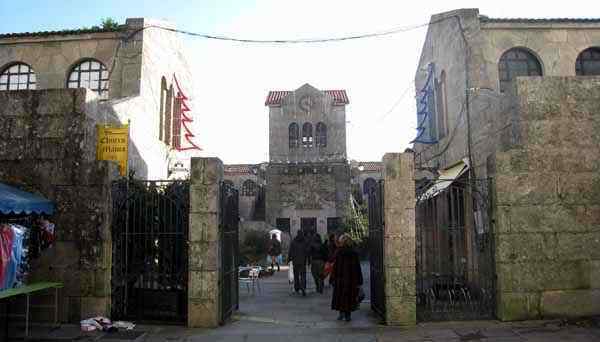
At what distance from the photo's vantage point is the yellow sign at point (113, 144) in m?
9.69

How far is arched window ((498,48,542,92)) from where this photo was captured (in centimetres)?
1400

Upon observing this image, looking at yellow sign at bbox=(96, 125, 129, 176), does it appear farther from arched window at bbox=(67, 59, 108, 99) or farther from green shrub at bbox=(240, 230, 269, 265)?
green shrub at bbox=(240, 230, 269, 265)

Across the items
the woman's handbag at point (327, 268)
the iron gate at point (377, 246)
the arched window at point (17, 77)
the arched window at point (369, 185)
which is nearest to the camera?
the iron gate at point (377, 246)

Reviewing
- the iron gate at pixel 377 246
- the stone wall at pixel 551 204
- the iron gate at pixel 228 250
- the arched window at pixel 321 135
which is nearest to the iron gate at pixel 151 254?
the iron gate at pixel 228 250

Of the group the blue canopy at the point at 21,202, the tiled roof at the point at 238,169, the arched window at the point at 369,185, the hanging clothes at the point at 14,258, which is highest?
the tiled roof at the point at 238,169

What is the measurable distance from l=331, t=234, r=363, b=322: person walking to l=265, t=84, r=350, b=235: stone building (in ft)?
70.5

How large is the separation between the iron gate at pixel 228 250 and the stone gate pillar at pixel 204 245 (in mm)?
293

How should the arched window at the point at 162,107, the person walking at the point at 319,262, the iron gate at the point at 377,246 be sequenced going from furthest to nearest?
the arched window at the point at 162,107
the person walking at the point at 319,262
the iron gate at the point at 377,246

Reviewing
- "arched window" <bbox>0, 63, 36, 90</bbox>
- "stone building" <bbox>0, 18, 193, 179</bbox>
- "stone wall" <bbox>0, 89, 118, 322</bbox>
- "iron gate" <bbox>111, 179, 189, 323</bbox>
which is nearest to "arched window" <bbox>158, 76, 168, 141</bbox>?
"stone building" <bbox>0, 18, 193, 179</bbox>

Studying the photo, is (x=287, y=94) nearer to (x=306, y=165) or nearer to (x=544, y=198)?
(x=306, y=165)

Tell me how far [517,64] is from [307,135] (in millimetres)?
19690

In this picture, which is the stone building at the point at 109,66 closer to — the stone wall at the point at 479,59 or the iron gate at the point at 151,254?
the iron gate at the point at 151,254

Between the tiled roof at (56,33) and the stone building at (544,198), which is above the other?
the tiled roof at (56,33)

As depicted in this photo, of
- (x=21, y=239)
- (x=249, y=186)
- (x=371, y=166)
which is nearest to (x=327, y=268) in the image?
(x=21, y=239)
